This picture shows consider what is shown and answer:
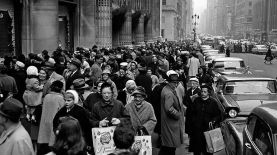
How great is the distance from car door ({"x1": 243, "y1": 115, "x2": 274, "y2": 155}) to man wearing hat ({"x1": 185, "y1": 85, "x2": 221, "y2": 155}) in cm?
152

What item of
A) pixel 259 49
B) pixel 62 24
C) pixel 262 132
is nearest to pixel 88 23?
pixel 62 24

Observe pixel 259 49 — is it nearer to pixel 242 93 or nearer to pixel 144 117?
pixel 242 93

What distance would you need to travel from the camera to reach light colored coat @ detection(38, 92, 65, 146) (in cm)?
822

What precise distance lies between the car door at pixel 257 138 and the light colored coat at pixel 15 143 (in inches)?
114

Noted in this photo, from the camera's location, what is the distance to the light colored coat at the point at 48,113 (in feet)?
27.0

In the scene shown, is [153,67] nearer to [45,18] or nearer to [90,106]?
[45,18]

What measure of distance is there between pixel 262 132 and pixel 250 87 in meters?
6.41

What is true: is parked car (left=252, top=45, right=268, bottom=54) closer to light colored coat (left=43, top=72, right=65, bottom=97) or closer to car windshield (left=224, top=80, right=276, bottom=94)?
car windshield (left=224, top=80, right=276, bottom=94)

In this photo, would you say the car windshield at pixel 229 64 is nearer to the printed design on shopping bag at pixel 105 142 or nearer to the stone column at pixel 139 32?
the printed design on shopping bag at pixel 105 142

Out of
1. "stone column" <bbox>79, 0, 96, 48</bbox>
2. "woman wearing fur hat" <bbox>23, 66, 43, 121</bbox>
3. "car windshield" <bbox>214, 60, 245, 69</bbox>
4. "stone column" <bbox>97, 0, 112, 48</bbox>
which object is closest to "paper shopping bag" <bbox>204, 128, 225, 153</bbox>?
"woman wearing fur hat" <bbox>23, 66, 43, 121</bbox>

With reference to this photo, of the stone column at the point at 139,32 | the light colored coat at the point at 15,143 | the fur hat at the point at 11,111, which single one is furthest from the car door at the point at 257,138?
the stone column at the point at 139,32

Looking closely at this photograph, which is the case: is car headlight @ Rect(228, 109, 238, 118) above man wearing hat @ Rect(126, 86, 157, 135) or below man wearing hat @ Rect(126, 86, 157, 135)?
below

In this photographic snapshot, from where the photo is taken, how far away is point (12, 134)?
17.0ft

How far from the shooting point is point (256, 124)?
285 inches
